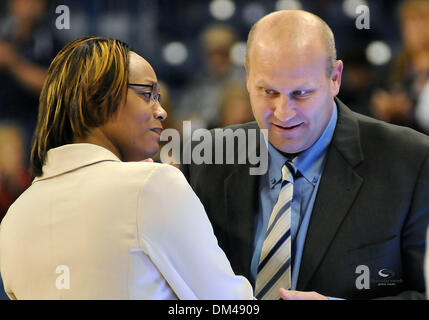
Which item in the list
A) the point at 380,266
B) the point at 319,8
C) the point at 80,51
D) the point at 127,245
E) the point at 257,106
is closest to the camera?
Result: the point at 127,245

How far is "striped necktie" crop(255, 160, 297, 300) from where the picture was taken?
1.64m

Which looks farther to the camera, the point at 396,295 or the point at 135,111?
the point at 396,295

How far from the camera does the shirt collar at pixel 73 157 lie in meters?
1.33

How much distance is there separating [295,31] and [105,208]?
30.4 inches

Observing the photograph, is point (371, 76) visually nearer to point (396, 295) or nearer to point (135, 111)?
point (396, 295)

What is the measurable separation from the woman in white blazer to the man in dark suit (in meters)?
0.35

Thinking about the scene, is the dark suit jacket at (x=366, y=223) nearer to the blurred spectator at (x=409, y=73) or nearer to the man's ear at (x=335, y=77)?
the man's ear at (x=335, y=77)

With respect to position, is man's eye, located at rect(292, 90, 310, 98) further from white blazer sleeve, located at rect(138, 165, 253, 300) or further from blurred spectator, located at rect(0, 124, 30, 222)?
blurred spectator, located at rect(0, 124, 30, 222)


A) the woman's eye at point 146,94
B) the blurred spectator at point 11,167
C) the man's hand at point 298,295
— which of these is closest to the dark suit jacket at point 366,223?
the man's hand at point 298,295

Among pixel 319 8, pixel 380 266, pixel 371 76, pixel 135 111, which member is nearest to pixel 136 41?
pixel 319 8

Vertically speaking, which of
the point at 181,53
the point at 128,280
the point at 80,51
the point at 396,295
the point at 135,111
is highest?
the point at 181,53

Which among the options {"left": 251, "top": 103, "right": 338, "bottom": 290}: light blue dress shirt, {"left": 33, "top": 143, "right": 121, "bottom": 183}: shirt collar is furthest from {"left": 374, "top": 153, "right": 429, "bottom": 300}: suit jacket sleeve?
{"left": 33, "top": 143, "right": 121, "bottom": 183}: shirt collar

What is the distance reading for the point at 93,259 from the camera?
49.3 inches

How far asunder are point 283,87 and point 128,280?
0.70 m
